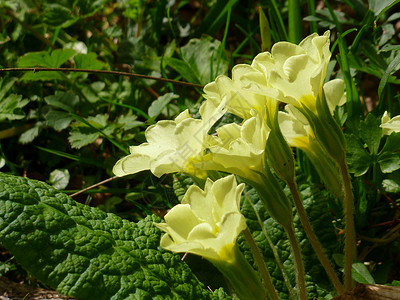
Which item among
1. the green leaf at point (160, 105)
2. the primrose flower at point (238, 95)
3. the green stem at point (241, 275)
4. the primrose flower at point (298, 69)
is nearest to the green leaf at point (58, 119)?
the green leaf at point (160, 105)

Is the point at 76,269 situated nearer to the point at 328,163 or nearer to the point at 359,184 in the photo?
the point at 328,163

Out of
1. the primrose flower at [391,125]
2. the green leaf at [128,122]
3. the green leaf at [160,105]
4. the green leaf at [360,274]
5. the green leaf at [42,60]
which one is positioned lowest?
the green leaf at [360,274]

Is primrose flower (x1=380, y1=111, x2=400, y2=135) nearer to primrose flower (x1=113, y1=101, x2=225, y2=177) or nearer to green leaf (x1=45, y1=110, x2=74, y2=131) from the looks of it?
primrose flower (x1=113, y1=101, x2=225, y2=177)

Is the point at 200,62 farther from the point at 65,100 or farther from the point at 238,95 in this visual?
the point at 238,95

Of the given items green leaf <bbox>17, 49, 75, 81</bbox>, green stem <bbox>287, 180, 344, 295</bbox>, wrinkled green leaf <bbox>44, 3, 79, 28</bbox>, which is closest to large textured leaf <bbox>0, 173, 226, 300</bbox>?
green stem <bbox>287, 180, 344, 295</bbox>

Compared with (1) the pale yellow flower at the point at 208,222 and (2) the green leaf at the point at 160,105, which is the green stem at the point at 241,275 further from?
(2) the green leaf at the point at 160,105

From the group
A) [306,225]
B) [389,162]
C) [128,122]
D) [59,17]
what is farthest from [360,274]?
[59,17]

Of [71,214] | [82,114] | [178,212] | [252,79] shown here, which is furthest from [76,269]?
[82,114]
